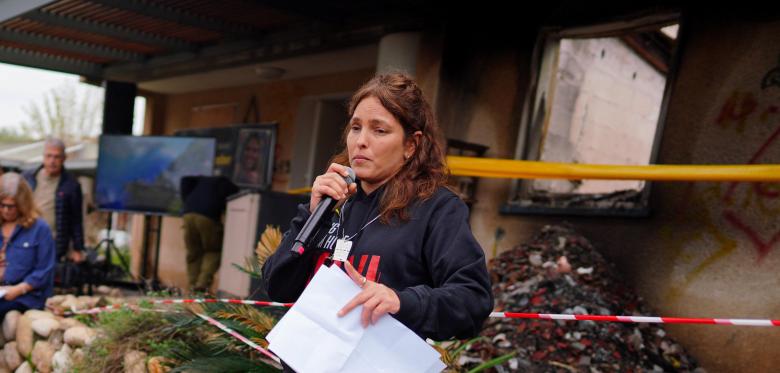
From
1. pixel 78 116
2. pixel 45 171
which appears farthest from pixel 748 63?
pixel 78 116

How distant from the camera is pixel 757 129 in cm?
450

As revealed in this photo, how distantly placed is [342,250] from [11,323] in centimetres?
444

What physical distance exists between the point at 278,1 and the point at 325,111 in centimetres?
302

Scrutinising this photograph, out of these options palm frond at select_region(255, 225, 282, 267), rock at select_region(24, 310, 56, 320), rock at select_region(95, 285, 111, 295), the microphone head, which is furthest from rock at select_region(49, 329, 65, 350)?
the microphone head

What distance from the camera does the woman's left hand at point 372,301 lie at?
148 cm

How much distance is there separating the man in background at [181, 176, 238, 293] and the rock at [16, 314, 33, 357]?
1998mm

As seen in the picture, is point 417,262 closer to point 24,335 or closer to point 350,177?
point 350,177

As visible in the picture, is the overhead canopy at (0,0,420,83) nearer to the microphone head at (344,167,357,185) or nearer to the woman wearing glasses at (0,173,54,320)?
the woman wearing glasses at (0,173,54,320)

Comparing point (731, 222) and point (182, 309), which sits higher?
point (731, 222)

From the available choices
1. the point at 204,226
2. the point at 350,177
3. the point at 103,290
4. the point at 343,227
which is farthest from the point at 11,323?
the point at 350,177

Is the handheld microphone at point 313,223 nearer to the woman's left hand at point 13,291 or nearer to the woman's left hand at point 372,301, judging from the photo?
the woman's left hand at point 372,301

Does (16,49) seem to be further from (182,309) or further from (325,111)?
(182,309)

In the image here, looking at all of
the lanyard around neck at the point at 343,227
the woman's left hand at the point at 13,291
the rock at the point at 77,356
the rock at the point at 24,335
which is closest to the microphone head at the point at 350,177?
the lanyard around neck at the point at 343,227

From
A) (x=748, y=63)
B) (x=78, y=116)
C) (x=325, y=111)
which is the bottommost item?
(x=78, y=116)
